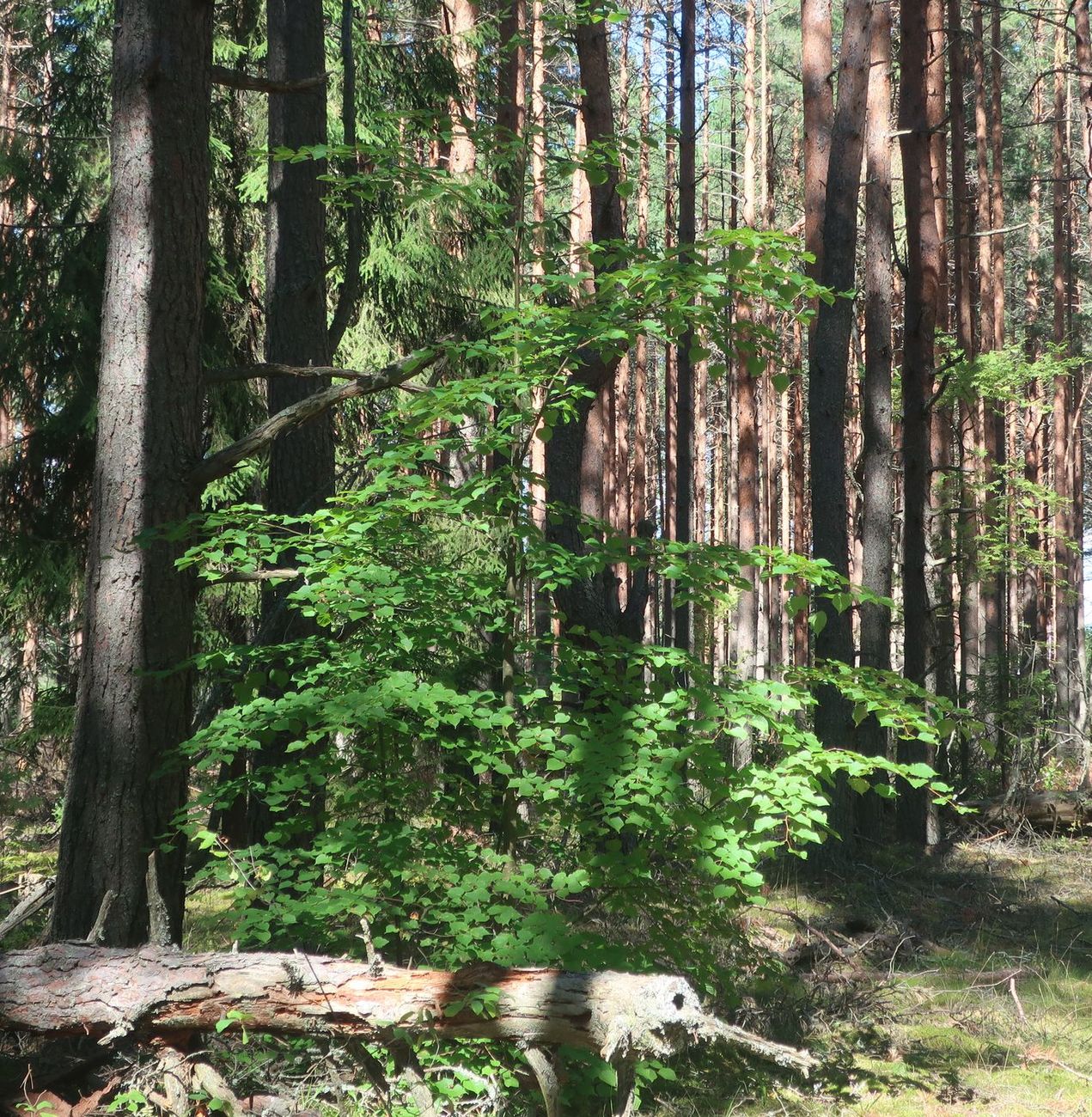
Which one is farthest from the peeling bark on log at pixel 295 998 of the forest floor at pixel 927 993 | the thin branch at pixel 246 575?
the forest floor at pixel 927 993

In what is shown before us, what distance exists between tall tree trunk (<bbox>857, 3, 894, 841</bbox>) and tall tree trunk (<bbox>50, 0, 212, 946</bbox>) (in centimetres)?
717

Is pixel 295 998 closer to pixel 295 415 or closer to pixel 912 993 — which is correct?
pixel 295 415

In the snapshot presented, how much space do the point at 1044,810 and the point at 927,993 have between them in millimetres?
6273

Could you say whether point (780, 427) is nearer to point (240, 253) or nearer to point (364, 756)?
point (240, 253)

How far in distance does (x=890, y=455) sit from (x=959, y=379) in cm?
225

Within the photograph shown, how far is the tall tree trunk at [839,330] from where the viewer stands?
9.51m

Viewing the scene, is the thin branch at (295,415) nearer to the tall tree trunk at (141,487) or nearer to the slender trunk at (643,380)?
the tall tree trunk at (141,487)

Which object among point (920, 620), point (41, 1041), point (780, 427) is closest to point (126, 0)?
point (41, 1041)

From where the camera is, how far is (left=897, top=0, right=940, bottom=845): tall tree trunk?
36.6ft

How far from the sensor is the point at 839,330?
9.55m

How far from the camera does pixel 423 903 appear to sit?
3676 millimetres

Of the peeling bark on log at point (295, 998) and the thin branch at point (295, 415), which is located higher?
the thin branch at point (295, 415)

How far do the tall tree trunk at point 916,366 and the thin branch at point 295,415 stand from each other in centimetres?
800

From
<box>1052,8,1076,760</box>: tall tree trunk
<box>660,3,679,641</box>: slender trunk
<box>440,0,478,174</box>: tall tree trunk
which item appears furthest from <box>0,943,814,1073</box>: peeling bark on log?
<box>1052,8,1076,760</box>: tall tree trunk
